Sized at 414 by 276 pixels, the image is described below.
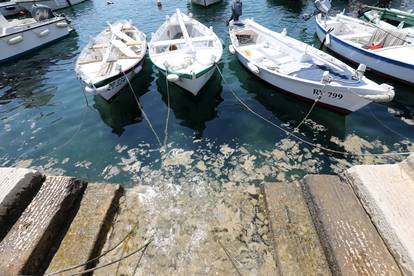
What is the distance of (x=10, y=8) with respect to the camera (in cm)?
2942

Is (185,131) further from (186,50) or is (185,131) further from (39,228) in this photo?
(39,228)

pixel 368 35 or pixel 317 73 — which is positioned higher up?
pixel 317 73

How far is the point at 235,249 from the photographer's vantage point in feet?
18.9

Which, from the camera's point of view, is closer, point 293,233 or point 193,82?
point 293,233

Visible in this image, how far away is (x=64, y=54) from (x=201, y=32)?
452 inches

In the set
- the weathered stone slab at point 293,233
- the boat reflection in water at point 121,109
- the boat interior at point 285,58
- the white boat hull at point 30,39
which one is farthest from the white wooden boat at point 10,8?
the weathered stone slab at point 293,233

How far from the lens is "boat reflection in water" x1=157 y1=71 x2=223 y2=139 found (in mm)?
10875

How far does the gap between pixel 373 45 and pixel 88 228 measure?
17006 millimetres

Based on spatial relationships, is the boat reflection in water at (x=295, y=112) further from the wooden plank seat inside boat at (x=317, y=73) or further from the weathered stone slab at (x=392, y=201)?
the weathered stone slab at (x=392, y=201)

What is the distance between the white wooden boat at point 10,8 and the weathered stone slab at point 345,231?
39.2 meters

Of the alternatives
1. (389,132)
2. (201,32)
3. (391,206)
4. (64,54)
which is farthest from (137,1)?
(391,206)

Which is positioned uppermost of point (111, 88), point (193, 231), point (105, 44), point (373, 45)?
point (373, 45)

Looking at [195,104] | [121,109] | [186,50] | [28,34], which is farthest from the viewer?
[28,34]

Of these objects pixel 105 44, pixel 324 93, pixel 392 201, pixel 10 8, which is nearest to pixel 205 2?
pixel 105 44
